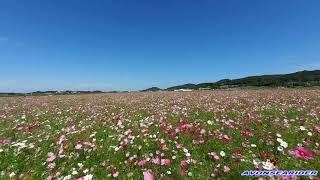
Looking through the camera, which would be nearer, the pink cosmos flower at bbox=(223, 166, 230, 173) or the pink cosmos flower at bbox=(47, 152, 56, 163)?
the pink cosmos flower at bbox=(223, 166, 230, 173)

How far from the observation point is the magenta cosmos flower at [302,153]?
571 centimetres

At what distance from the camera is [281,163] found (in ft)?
17.9

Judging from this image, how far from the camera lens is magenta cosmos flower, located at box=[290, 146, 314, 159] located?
5710 millimetres

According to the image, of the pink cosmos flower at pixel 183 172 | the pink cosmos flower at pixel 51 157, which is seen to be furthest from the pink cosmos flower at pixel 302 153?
the pink cosmos flower at pixel 51 157

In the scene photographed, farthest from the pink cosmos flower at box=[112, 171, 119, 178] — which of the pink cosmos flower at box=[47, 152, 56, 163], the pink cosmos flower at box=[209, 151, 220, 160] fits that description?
the pink cosmos flower at box=[209, 151, 220, 160]

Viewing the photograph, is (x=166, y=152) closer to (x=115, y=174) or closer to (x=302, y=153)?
(x=115, y=174)

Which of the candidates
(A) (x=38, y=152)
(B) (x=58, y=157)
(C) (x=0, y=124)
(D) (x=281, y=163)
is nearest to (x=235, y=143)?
(D) (x=281, y=163)

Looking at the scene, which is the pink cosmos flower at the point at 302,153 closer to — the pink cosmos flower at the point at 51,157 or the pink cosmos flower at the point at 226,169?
the pink cosmos flower at the point at 226,169

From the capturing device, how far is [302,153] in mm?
5836

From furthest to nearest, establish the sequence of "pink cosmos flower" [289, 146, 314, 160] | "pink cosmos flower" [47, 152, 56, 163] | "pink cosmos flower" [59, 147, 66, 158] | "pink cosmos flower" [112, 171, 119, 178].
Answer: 1. "pink cosmos flower" [59, 147, 66, 158]
2. "pink cosmos flower" [47, 152, 56, 163]
3. "pink cosmos flower" [289, 146, 314, 160]
4. "pink cosmos flower" [112, 171, 119, 178]

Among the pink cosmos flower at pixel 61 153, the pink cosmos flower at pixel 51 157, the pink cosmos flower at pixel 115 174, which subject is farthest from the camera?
the pink cosmos flower at pixel 61 153

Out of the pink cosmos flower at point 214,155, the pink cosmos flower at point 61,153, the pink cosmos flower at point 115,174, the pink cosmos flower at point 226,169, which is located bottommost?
the pink cosmos flower at point 115,174

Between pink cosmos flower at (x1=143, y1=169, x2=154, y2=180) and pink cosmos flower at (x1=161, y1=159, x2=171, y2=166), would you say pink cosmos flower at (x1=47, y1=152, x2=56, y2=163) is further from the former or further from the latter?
pink cosmos flower at (x1=161, y1=159, x2=171, y2=166)

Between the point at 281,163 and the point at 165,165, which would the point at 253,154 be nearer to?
the point at 281,163
